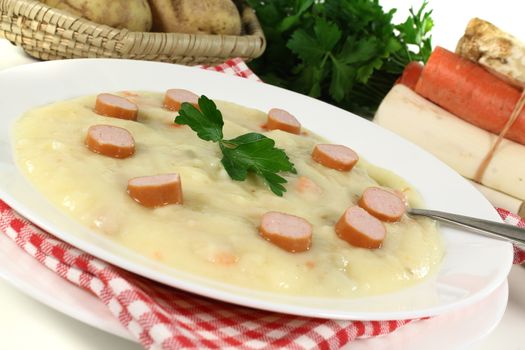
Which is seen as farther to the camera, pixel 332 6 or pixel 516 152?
pixel 332 6

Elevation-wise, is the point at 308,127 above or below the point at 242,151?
below

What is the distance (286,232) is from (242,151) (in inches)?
14.9

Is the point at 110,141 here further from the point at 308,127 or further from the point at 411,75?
the point at 411,75

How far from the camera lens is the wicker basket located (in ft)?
9.16

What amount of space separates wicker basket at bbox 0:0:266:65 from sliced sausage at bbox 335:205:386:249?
4.90 feet

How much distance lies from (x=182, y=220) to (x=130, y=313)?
277 mm

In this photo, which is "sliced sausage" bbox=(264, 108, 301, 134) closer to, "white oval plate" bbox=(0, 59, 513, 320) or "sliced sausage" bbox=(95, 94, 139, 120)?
"white oval plate" bbox=(0, 59, 513, 320)

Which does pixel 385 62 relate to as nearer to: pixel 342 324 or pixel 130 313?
pixel 342 324

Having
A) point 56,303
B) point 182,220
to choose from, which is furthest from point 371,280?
point 56,303

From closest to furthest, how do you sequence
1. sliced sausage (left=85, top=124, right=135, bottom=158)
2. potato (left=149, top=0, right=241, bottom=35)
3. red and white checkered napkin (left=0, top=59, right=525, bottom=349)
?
red and white checkered napkin (left=0, top=59, right=525, bottom=349), sliced sausage (left=85, top=124, right=135, bottom=158), potato (left=149, top=0, right=241, bottom=35)

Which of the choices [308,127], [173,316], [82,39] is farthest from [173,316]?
[82,39]

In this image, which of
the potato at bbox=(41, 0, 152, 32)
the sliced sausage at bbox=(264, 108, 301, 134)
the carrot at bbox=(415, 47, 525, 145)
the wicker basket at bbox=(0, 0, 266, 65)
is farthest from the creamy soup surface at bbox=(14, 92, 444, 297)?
the carrot at bbox=(415, 47, 525, 145)

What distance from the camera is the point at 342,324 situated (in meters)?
1.48

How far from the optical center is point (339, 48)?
335 centimetres
